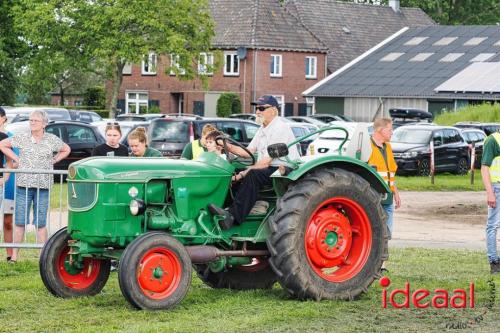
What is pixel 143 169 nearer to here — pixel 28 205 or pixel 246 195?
pixel 246 195

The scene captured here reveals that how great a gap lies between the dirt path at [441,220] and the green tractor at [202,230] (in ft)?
19.5

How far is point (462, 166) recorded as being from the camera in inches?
1512

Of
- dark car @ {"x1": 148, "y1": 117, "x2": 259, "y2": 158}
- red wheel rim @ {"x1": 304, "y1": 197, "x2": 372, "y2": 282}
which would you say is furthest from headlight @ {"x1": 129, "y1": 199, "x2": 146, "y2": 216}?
dark car @ {"x1": 148, "y1": 117, "x2": 259, "y2": 158}

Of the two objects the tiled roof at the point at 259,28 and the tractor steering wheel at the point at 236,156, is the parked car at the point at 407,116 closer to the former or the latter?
the tiled roof at the point at 259,28

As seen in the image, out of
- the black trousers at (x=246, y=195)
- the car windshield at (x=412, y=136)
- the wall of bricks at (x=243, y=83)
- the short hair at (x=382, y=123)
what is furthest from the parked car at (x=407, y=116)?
the black trousers at (x=246, y=195)

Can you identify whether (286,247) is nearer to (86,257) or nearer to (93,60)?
(86,257)

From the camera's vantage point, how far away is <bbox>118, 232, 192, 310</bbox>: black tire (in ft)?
33.2

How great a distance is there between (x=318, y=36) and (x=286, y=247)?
6790cm

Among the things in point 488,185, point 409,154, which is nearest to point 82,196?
point 488,185

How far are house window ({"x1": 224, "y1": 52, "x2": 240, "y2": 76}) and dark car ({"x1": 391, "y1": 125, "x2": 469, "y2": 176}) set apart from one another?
34810 mm

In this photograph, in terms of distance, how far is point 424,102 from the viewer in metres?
64.7

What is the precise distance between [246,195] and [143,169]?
1004 mm

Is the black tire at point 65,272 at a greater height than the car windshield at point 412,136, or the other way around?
the car windshield at point 412,136

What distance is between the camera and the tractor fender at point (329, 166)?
1095 centimetres
